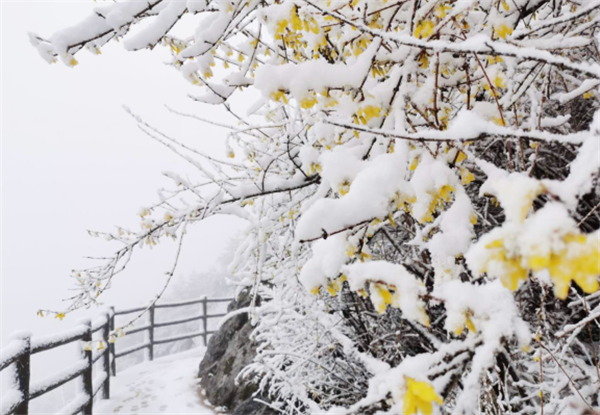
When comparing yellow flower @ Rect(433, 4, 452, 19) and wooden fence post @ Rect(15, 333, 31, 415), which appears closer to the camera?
yellow flower @ Rect(433, 4, 452, 19)

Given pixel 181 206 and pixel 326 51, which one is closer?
pixel 326 51

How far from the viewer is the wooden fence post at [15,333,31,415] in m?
3.16

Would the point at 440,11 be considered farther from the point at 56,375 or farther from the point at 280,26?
the point at 56,375

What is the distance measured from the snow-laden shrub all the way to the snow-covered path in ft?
11.2

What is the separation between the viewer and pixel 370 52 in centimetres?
123

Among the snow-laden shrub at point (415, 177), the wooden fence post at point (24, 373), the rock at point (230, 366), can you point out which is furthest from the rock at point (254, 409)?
the wooden fence post at point (24, 373)

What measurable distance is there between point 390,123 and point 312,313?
197 cm

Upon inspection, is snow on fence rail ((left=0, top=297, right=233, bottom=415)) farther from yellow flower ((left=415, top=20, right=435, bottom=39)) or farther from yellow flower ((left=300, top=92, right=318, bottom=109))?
yellow flower ((left=415, top=20, right=435, bottom=39))

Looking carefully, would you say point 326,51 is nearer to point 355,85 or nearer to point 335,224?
point 355,85

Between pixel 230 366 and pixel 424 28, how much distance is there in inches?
217

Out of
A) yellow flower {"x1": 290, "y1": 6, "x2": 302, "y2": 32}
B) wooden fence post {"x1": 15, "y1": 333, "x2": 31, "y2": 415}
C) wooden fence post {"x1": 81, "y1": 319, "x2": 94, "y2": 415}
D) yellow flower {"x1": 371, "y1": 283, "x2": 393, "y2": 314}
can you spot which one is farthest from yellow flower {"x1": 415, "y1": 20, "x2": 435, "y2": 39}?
wooden fence post {"x1": 81, "y1": 319, "x2": 94, "y2": 415}

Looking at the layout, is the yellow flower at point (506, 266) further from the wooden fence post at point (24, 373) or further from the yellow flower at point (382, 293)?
the wooden fence post at point (24, 373)

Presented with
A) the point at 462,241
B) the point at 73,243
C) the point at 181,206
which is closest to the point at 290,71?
the point at 462,241

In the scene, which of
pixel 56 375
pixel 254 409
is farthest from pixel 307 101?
pixel 56 375
